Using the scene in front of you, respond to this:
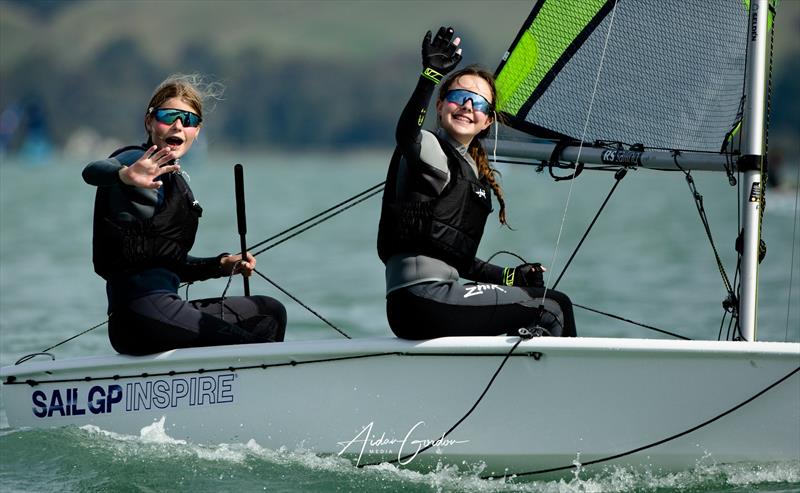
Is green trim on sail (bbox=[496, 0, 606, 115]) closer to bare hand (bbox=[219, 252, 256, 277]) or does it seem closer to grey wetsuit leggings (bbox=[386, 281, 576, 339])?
grey wetsuit leggings (bbox=[386, 281, 576, 339])

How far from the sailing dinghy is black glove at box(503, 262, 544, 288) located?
0.40 metres

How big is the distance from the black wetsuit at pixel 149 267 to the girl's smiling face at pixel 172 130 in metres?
0.12

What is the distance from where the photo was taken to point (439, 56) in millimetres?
4035

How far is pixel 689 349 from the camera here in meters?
4.05

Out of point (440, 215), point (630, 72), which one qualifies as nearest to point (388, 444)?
point (440, 215)

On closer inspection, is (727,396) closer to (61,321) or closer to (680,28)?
(680,28)

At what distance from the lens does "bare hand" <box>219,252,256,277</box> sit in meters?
4.75

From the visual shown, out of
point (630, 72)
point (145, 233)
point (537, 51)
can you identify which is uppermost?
point (537, 51)

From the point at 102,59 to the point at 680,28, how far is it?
608 ft

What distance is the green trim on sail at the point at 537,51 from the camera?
17.8ft

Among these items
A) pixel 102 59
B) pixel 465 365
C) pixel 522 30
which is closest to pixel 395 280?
pixel 465 365

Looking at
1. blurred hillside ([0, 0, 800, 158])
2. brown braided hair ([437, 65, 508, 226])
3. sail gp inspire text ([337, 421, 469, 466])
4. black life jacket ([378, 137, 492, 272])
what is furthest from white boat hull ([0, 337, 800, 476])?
blurred hillside ([0, 0, 800, 158])

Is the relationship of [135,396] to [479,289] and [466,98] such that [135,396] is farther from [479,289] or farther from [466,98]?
[466,98]

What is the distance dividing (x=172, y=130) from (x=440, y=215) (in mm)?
1102
